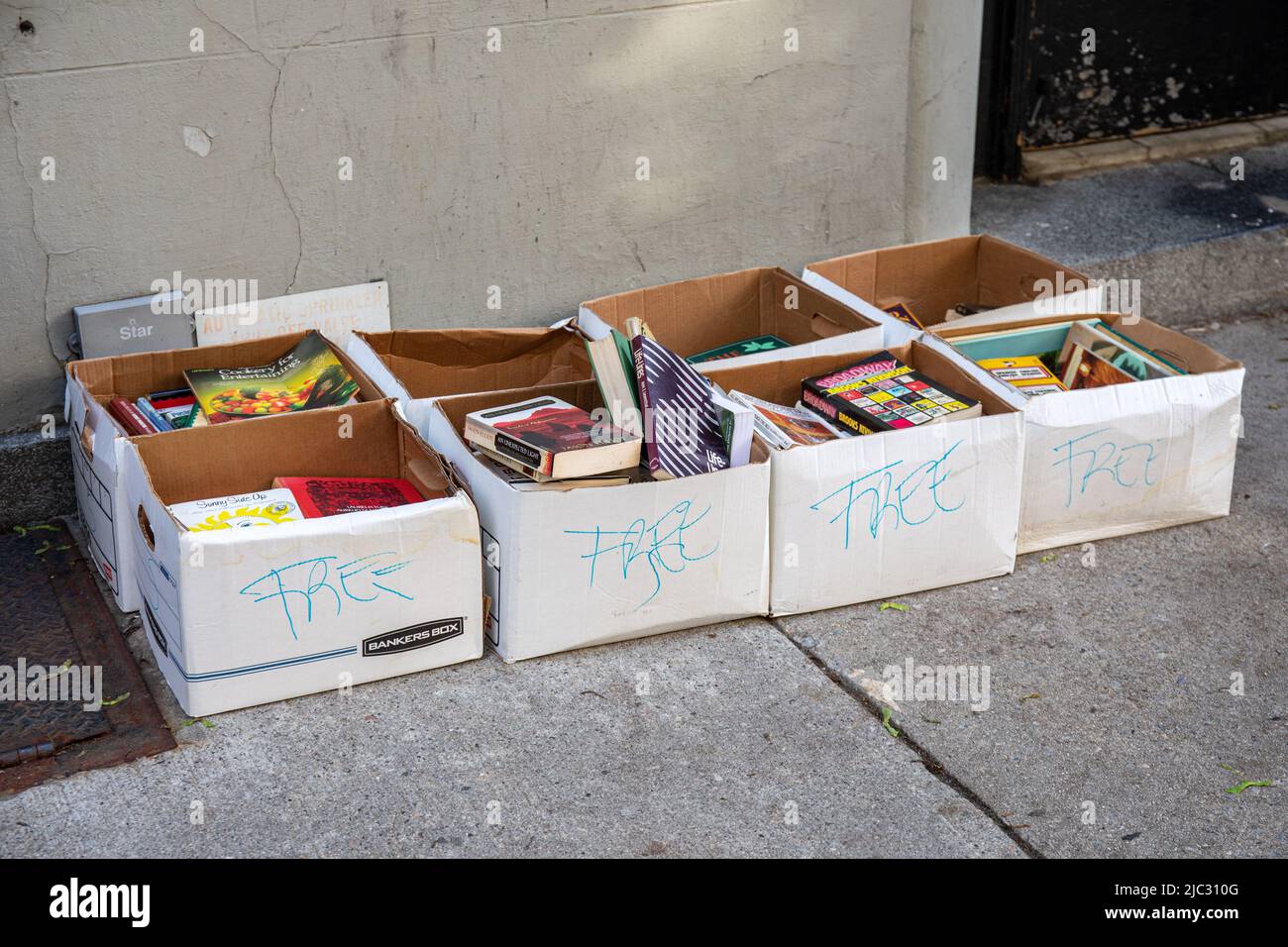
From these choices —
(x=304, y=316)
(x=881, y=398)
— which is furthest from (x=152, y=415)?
(x=881, y=398)

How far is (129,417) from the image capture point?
3.15 meters

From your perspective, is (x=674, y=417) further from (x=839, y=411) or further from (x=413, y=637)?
(x=413, y=637)

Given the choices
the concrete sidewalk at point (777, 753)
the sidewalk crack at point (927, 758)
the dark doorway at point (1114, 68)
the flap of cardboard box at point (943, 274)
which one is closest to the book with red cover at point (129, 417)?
the concrete sidewalk at point (777, 753)

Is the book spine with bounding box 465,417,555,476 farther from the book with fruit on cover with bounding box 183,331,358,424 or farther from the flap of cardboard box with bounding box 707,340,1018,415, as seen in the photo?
the flap of cardboard box with bounding box 707,340,1018,415

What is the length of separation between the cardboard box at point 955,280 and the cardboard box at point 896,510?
673 millimetres

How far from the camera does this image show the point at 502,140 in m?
3.68

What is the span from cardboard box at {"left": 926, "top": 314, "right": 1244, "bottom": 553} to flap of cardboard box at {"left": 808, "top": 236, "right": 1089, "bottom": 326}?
1.65 feet

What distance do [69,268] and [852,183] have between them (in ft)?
7.23

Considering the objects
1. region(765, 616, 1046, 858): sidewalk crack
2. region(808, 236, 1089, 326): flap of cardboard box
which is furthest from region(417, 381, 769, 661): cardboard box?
region(808, 236, 1089, 326): flap of cardboard box

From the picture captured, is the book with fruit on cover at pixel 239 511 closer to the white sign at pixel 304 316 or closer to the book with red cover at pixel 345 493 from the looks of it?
the book with red cover at pixel 345 493

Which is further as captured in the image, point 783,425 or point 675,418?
point 783,425

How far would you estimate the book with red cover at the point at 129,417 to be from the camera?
3096mm

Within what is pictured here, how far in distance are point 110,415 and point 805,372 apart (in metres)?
1.64

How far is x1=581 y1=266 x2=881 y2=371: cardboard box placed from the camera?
3688 mm
